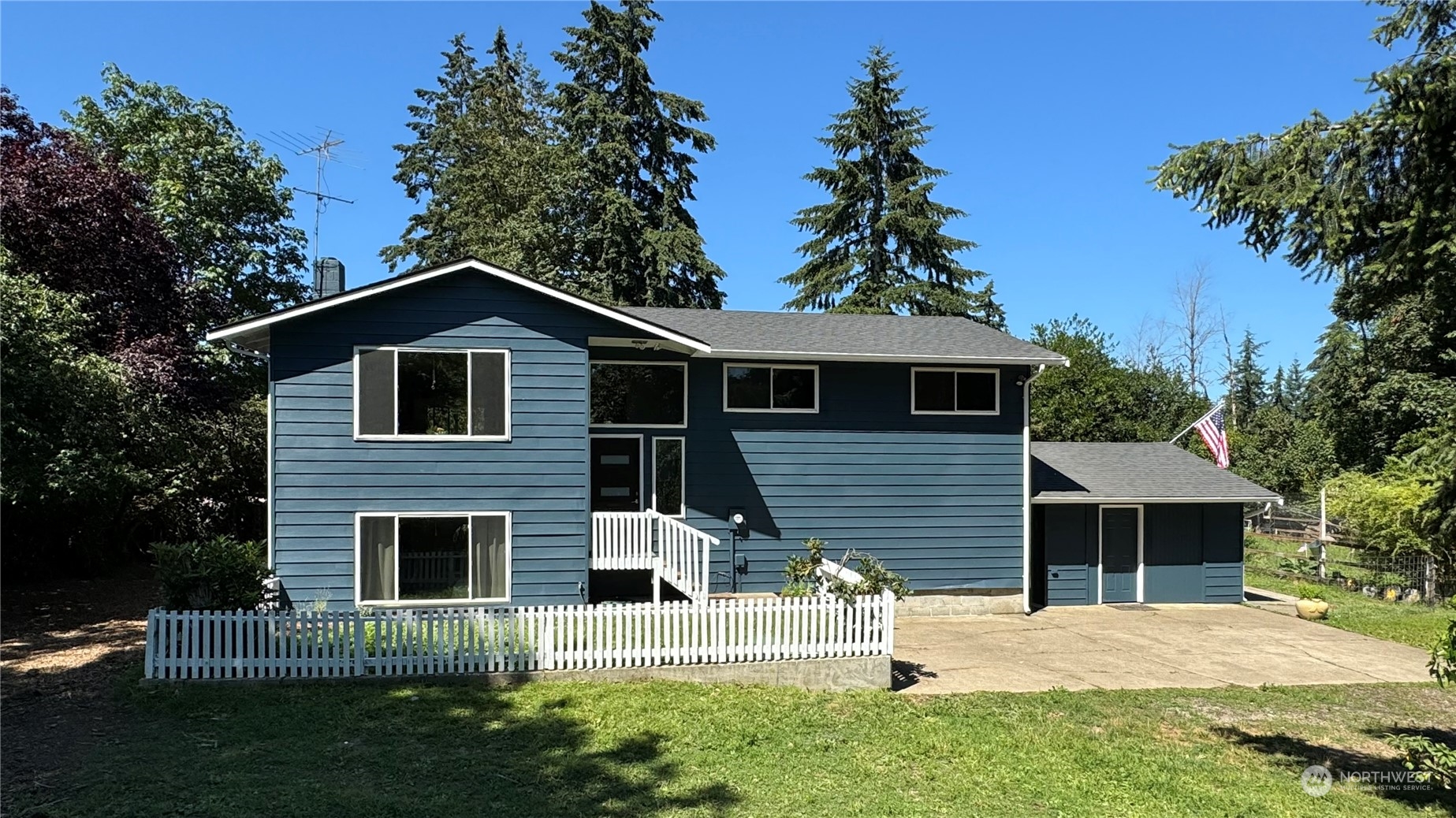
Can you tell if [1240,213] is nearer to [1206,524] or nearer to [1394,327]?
[1206,524]

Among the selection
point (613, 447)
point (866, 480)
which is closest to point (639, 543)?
point (613, 447)

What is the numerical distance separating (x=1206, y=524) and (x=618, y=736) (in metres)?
14.7

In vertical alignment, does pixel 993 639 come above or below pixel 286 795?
below

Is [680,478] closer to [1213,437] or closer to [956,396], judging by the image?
[956,396]

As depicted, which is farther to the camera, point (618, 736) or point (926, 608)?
point (926, 608)

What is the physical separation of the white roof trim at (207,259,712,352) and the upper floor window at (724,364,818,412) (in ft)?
6.76

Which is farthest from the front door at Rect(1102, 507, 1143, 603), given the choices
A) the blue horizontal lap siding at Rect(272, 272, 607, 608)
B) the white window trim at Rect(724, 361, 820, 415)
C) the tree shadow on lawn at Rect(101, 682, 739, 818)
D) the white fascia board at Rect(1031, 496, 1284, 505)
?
the tree shadow on lawn at Rect(101, 682, 739, 818)

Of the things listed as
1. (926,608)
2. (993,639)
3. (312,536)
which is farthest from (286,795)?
(926,608)

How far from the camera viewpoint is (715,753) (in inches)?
291

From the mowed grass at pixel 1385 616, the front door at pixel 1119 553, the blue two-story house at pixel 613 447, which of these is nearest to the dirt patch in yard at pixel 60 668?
the blue two-story house at pixel 613 447

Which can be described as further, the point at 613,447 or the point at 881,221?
the point at 881,221

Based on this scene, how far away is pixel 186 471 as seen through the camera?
17703 millimetres

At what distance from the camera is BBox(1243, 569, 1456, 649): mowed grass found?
14469 mm
